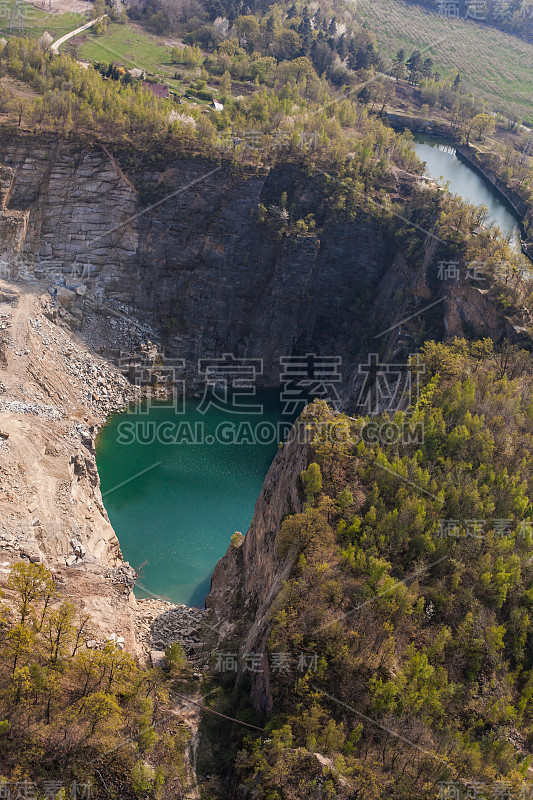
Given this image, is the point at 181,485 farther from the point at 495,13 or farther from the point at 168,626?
the point at 495,13

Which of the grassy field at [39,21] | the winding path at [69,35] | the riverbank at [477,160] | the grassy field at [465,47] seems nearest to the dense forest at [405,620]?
the riverbank at [477,160]

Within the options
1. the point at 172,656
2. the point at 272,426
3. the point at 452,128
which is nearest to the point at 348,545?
the point at 172,656

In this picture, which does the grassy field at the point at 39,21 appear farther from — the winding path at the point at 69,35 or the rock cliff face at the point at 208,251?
the rock cliff face at the point at 208,251

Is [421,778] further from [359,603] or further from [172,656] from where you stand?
[172,656]

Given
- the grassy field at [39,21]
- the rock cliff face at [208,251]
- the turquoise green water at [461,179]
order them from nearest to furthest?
the rock cliff face at [208,251]
the turquoise green water at [461,179]
the grassy field at [39,21]

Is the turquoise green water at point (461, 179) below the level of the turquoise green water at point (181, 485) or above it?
above

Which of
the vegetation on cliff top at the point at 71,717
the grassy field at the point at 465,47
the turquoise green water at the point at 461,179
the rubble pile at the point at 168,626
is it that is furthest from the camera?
A: the grassy field at the point at 465,47
